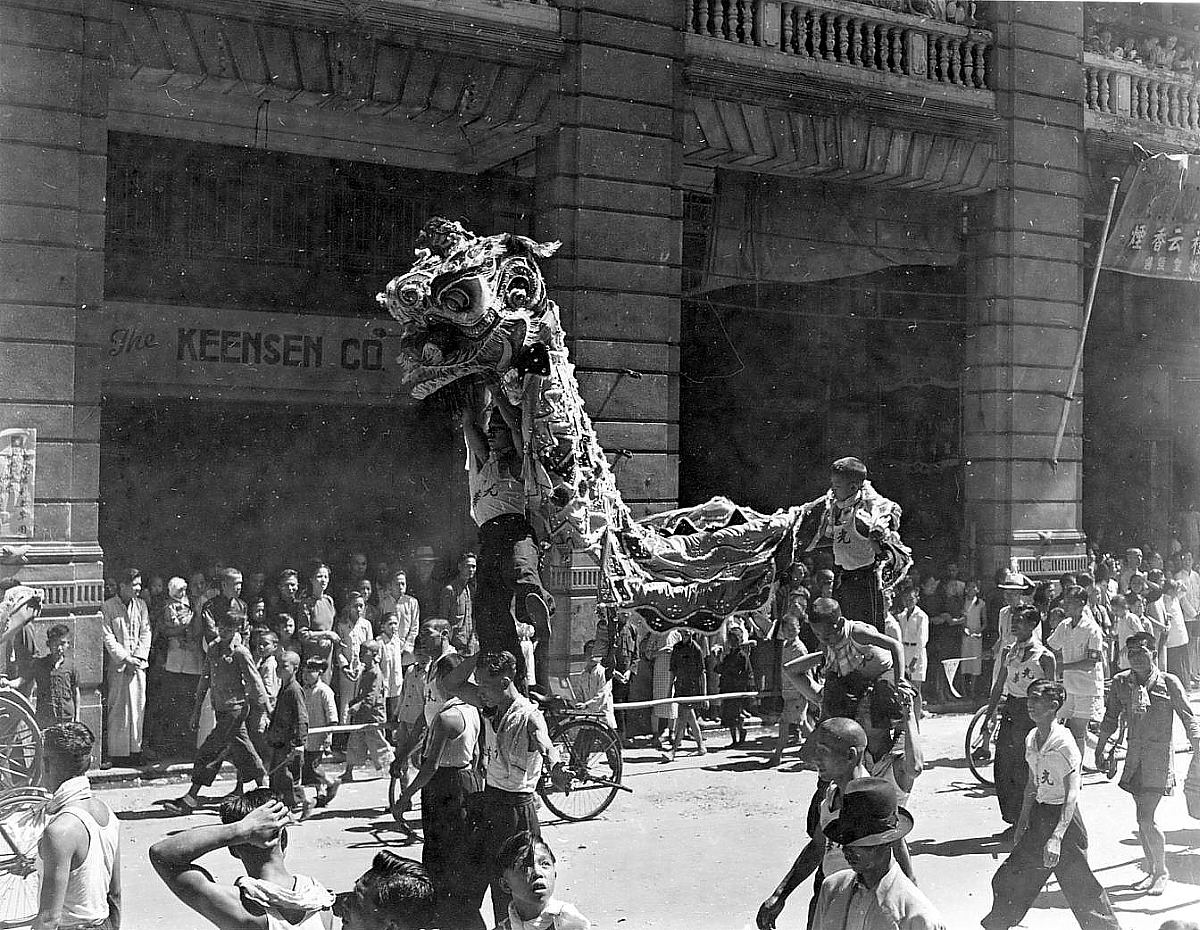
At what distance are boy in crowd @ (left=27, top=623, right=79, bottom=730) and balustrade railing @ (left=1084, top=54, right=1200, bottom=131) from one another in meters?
15.7

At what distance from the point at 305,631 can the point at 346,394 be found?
474 cm

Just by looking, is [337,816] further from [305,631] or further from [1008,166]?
[1008,166]

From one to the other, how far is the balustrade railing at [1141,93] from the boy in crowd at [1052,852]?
13.9m

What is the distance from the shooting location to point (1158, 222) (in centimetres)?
1802

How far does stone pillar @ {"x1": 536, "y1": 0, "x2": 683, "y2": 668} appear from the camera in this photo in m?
14.5

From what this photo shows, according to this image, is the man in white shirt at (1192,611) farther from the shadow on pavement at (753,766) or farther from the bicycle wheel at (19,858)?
the bicycle wheel at (19,858)

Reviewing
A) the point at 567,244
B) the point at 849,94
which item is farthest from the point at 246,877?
the point at 849,94

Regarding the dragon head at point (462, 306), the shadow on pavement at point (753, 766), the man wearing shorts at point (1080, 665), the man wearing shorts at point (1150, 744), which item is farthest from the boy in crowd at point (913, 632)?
the dragon head at point (462, 306)

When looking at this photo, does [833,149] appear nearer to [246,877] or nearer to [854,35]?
[854,35]

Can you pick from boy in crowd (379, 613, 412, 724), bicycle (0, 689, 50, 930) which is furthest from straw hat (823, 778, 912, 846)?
boy in crowd (379, 613, 412, 724)

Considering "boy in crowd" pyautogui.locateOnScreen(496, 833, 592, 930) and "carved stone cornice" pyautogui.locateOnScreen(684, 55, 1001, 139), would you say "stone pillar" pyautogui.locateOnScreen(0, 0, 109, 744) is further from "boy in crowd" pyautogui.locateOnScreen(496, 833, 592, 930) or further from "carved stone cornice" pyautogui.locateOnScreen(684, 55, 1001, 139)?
"boy in crowd" pyautogui.locateOnScreen(496, 833, 592, 930)

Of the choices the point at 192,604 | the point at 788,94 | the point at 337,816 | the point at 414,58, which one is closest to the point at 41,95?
the point at 414,58

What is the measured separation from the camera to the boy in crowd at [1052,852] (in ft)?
24.2

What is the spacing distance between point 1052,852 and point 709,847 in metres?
3.08
